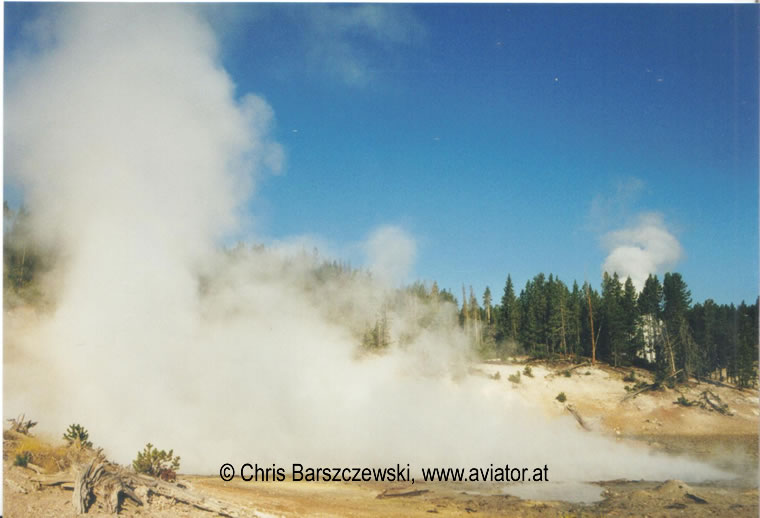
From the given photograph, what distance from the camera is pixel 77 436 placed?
18.3 feet

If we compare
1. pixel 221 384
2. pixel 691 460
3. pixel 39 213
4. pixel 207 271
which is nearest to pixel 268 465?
pixel 221 384

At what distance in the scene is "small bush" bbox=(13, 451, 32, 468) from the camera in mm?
5258

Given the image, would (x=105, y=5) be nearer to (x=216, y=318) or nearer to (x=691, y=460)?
(x=216, y=318)

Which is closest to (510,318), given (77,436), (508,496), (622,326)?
(622,326)

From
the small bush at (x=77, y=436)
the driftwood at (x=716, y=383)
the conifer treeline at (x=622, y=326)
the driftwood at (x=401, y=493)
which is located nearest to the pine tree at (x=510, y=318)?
the conifer treeline at (x=622, y=326)

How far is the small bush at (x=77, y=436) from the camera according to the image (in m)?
5.55

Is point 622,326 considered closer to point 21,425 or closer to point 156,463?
point 156,463

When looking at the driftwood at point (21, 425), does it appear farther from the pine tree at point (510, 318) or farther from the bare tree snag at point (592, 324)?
the bare tree snag at point (592, 324)

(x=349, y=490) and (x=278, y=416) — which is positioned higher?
(x=278, y=416)

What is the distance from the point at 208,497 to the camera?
502 centimetres

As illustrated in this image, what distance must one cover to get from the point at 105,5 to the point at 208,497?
6.12 metres

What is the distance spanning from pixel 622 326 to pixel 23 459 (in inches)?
350

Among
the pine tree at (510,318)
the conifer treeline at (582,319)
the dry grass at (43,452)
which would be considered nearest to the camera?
the dry grass at (43,452)

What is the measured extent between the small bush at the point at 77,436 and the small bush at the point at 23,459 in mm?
379
